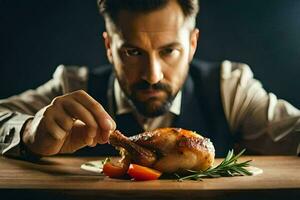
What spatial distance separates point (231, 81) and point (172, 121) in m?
0.40

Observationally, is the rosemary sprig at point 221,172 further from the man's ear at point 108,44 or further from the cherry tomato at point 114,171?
the man's ear at point 108,44

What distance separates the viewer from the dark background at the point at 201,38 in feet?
11.0

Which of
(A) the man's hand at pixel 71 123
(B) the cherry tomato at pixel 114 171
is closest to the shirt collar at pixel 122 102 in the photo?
(A) the man's hand at pixel 71 123

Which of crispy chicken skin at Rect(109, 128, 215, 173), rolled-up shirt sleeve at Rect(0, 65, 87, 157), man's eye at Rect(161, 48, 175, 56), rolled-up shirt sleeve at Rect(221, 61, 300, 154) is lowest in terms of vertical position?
rolled-up shirt sleeve at Rect(221, 61, 300, 154)

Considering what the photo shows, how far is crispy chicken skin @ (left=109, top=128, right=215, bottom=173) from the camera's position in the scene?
186cm

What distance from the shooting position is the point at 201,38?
3.34 meters

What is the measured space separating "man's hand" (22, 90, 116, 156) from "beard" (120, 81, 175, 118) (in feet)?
3.08

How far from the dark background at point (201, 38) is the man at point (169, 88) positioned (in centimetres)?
12

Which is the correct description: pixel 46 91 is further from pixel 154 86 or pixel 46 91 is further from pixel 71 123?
pixel 71 123

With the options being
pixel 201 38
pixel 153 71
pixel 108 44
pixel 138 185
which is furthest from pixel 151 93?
pixel 138 185

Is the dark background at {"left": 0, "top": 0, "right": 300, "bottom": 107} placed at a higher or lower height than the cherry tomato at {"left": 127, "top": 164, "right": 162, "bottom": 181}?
higher

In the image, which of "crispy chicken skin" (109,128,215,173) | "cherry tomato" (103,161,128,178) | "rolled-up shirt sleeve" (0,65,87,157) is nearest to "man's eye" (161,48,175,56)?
"rolled-up shirt sleeve" (0,65,87,157)

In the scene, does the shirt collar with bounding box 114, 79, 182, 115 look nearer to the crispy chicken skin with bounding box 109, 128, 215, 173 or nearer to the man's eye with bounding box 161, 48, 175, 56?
the man's eye with bounding box 161, 48, 175, 56

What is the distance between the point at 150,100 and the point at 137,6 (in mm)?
504
